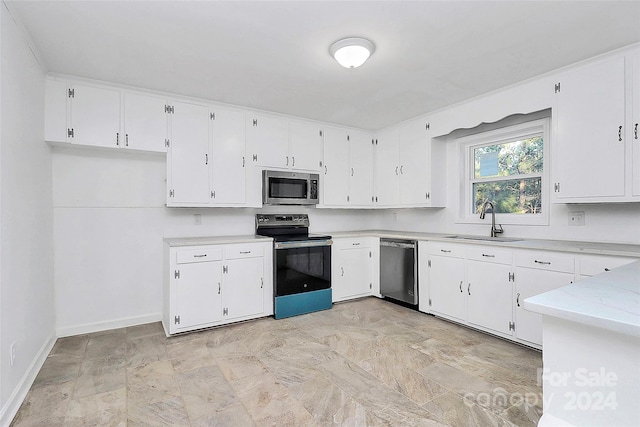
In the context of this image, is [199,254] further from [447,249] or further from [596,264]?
[596,264]

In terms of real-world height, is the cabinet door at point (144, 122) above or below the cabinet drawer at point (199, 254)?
above

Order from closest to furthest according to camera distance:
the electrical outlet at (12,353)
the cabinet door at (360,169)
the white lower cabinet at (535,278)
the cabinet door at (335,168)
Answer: the electrical outlet at (12,353) → the white lower cabinet at (535,278) → the cabinet door at (335,168) → the cabinet door at (360,169)

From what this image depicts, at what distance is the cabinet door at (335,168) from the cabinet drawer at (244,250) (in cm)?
120

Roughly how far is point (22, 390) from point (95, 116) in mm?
2214

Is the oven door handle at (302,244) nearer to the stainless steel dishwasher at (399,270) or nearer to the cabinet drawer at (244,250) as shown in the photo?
the cabinet drawer at (244,250)

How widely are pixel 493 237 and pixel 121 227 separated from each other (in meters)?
3.96

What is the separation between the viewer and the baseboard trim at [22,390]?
176 cm

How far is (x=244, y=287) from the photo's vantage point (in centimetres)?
337

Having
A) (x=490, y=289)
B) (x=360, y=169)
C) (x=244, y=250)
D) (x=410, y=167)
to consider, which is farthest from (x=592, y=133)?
(x=244, y=250)

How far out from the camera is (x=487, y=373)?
7.45 feet

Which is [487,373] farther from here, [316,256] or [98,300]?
[98,300]

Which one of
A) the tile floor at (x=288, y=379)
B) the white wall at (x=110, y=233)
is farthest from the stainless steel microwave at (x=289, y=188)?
the tile floor at (x=288, y=379)

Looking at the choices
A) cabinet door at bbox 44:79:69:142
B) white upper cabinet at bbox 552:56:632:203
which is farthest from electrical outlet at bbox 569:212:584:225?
cabinet door at bbox 44:79:69:142

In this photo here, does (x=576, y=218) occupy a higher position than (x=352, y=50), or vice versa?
(x=352, y=50)
